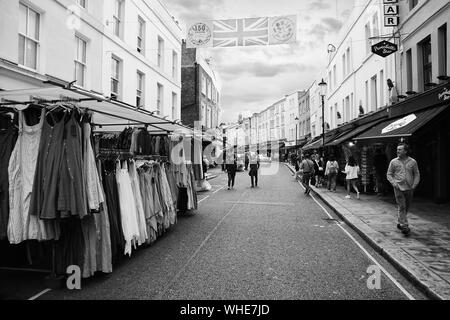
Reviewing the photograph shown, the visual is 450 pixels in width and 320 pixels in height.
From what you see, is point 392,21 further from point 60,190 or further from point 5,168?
point 5,168

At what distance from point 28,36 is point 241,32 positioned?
21.8 feet

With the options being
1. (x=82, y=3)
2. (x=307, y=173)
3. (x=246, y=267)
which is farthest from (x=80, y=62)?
(x=246, y=267)

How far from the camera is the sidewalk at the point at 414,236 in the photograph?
420cm

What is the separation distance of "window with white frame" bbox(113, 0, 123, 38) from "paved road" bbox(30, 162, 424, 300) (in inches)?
445

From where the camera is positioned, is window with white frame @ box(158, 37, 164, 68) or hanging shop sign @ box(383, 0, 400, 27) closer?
hanging shop sign @ box(383, 0, 400, 27)

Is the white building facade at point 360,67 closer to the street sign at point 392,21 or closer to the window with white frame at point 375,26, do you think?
the window with white frame at point 375,26

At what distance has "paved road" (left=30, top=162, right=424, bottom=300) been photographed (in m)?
3.85

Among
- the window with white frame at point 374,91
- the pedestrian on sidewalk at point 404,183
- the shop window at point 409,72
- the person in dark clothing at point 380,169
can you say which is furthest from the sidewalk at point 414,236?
the window with white frame at point 374,91

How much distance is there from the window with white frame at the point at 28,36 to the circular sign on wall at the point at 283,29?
25.0ft

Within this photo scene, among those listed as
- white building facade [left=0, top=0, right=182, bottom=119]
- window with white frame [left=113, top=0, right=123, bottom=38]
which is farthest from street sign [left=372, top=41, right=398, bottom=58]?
window with white frame [left=113, top=0, right=123, bottom=38]

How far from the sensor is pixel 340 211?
9.27m

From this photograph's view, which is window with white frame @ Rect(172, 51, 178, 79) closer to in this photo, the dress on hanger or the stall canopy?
the stall canopy
